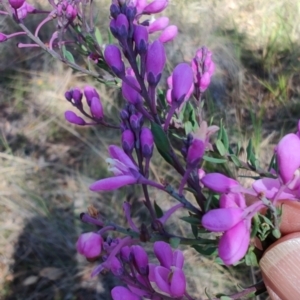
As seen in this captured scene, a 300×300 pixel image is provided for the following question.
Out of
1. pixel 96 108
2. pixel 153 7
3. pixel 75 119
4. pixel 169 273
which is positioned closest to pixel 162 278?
pixel 169 273

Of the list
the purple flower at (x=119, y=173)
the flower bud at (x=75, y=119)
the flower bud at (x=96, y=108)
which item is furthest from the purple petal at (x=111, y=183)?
the flower bud at (x=75, y=119)

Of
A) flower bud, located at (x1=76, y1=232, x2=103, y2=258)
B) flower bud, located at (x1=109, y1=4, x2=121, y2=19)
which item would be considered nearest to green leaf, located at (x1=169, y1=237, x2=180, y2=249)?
flower bud, located at (x1=76, y1=232, x2=103, y2=258)

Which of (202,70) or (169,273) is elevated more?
(202,70)

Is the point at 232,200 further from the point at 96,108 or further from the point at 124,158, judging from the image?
the point at 96,108

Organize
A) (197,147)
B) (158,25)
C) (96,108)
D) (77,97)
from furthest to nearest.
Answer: (158,25) < (77,97) < (96,108) < (197,147)

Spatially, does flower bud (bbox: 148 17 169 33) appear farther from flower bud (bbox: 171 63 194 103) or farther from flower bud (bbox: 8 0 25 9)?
flower bud (bbox: 171 63 194 103)

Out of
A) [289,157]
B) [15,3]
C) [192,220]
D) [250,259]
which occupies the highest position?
[15,3]

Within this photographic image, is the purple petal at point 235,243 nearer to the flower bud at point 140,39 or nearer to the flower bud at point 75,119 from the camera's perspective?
the flower bud at point 140,39

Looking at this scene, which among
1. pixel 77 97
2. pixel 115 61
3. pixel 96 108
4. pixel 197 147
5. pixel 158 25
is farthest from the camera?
pixel 158 25
